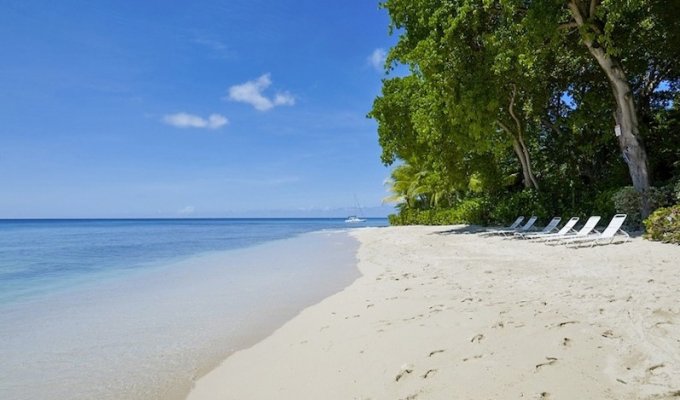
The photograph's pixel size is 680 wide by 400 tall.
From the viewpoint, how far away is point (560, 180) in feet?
67.4

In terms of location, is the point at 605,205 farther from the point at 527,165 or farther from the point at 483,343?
the point at 483,343

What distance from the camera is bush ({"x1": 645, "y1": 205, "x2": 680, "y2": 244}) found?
10.1m

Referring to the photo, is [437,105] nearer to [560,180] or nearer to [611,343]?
[560,180]

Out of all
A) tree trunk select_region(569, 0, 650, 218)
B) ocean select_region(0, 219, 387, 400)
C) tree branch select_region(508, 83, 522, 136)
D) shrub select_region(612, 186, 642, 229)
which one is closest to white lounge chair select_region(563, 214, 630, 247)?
shrub select_region(612, 186, 642, 229)

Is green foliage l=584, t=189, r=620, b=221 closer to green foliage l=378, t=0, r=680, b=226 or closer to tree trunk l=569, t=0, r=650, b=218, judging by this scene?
green foliage l=378, t=0, r=680, b=226

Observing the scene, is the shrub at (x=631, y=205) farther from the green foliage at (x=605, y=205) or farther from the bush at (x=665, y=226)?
the bush at (x=665, y=226)

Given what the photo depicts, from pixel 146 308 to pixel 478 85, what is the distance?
1265 centimetres

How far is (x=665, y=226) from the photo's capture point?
10.5m

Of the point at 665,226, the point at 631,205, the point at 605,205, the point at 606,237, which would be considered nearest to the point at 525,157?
the point at 605,205

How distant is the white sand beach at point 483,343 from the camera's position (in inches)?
128

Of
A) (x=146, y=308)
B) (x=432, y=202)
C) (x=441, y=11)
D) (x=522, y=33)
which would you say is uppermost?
(x=441, y=11)

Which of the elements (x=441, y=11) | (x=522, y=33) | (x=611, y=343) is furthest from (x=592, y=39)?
(x=611, y=343)

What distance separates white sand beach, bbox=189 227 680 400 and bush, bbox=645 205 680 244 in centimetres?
309

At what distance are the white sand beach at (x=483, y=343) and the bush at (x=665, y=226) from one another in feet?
10.1
